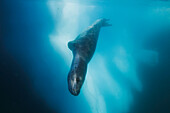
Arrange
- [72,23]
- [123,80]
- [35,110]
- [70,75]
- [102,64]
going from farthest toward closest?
[72,23] < [102,64] < [123,80] < [35,110] < [70,75]

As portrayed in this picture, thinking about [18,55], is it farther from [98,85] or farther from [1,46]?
[98,85]

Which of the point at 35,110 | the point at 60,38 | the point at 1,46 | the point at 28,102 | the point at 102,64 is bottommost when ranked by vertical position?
the point at 35,110

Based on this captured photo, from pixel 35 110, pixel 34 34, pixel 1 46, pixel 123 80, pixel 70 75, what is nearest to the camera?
pixel 70 75

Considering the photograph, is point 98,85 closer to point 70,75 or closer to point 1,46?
point 70,75

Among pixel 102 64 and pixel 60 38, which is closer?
pixel 102 64

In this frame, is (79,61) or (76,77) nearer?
(76,77)

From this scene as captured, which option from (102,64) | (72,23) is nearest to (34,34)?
(72,23)

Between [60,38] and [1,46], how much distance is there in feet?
13.2

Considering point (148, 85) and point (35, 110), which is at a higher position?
point (148, 85)

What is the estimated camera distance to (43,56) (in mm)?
7730

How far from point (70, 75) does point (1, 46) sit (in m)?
6.11

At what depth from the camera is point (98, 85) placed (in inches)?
290

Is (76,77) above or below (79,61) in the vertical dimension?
below

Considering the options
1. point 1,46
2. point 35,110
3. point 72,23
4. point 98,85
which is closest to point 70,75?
point 35,110
